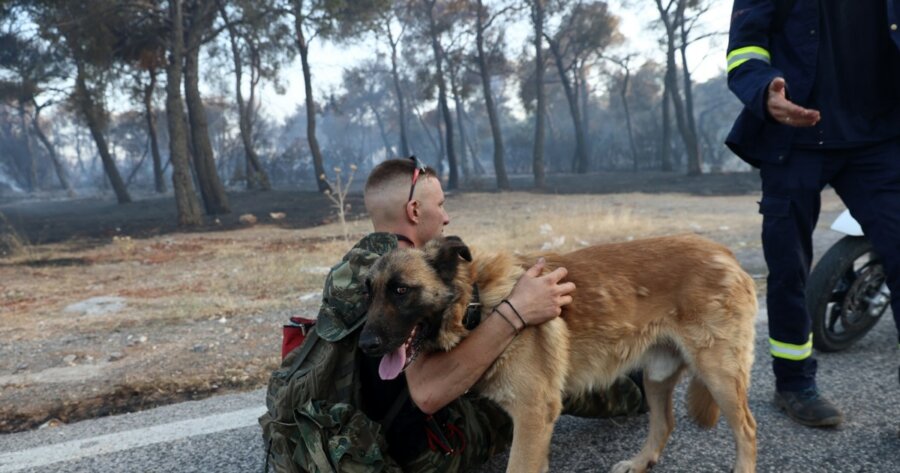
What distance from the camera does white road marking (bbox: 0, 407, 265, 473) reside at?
9.68 feet

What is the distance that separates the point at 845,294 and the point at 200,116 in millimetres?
18630

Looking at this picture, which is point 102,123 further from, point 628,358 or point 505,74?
point 628,358

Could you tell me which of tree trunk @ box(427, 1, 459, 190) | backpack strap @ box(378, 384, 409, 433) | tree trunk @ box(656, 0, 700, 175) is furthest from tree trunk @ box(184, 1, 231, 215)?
tree trunk @ box(656, 0, 700, 175)

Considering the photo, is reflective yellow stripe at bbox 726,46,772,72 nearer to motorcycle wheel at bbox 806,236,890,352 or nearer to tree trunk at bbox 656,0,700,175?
motorcycle wheel at bbox 806,236,890,352

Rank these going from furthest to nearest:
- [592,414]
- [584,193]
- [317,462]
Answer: [584,193]
[592,414]
[317,462]

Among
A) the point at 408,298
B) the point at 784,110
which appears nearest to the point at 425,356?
the point at 408,298

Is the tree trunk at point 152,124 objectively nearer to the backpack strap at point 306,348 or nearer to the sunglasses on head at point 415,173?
the sunglasses on head at point 415,173

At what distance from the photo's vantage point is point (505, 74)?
111 feet

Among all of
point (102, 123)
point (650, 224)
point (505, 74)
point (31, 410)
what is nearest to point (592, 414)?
point (31, 410)

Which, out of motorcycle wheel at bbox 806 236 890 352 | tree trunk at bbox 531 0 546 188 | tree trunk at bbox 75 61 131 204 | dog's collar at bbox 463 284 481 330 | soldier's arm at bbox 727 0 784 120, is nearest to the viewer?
dog's collar at bbox 463 284 481 330

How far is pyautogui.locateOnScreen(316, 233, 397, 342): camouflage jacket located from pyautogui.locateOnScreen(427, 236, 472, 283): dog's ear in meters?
0.27

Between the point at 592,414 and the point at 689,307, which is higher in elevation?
the point at 689,307

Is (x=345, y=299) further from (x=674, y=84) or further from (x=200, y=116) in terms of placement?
(x=674, y=84)

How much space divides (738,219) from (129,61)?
19.2m
